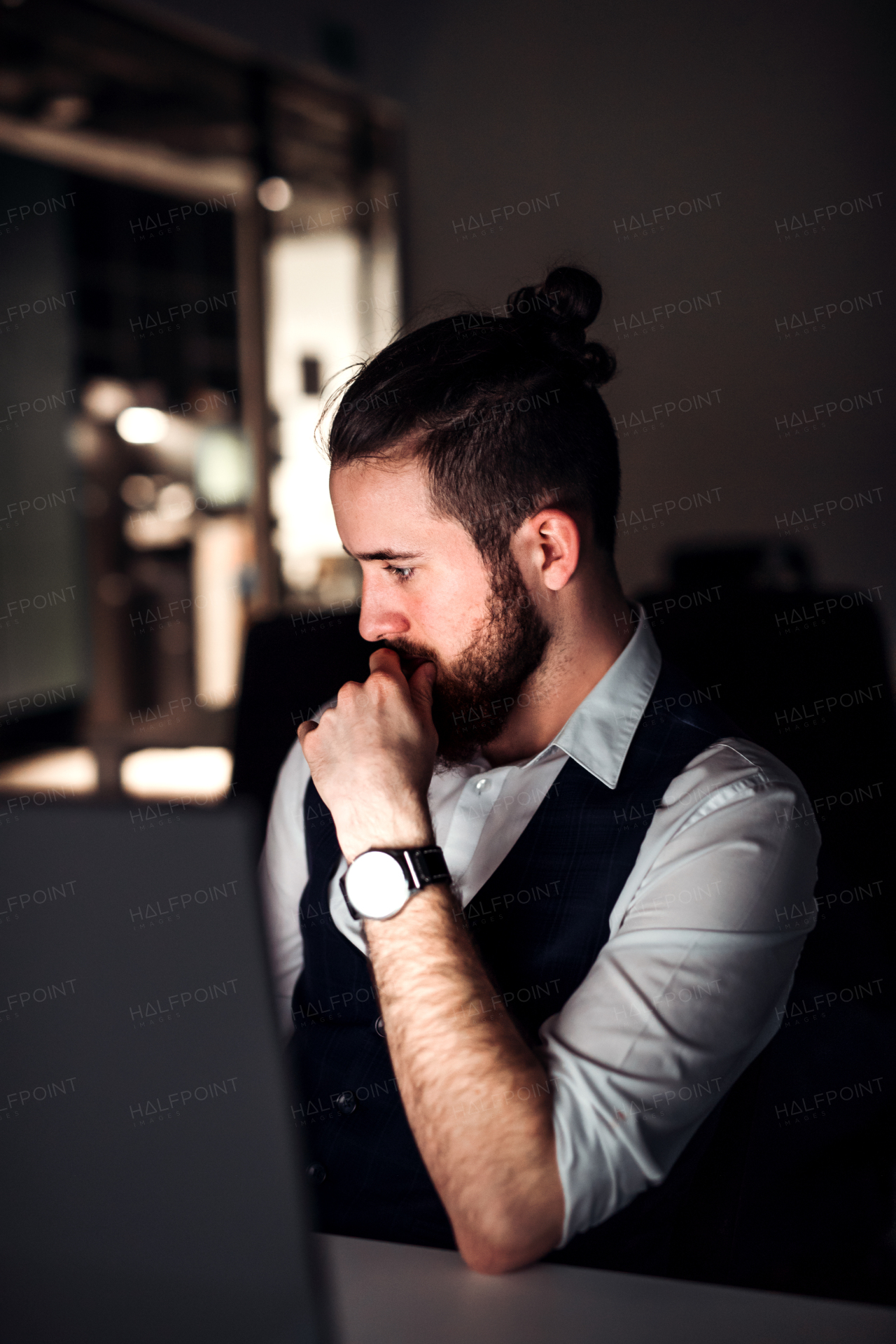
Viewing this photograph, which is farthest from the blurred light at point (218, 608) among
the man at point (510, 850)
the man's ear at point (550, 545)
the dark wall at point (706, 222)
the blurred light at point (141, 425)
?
the man's ear at point (550, 545)

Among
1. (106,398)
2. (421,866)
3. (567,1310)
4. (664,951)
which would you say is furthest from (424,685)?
(106,398)

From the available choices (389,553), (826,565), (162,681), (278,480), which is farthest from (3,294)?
(389,553)

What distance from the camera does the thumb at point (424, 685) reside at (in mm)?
1151

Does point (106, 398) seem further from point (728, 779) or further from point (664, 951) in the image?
point (664, 951)

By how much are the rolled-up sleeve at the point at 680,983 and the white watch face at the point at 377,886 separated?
0.18 m

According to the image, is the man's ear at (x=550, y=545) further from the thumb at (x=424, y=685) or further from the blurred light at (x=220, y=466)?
the blurred light at (x=220, y=466)

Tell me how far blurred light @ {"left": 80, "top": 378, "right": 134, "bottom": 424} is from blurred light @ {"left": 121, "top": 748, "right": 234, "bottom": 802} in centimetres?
159

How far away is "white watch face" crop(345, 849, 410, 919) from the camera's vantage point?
923mm

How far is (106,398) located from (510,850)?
4.23 meters

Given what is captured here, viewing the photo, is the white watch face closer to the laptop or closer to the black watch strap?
the black watch strap

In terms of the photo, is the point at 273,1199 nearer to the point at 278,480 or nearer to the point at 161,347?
the point at 278,480

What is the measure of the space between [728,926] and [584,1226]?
28cm

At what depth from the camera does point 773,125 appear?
127 inches

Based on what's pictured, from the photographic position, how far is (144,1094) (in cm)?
46
